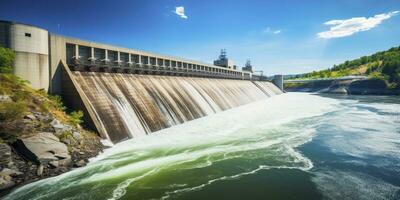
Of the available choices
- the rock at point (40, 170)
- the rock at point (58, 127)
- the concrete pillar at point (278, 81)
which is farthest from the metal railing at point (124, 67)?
the concrete pillar at point (278, 81)

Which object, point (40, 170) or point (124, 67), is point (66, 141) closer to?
point (40, 170)

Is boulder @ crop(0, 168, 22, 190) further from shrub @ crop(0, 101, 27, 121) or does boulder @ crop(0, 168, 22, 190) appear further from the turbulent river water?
shrub @ crop(0, 101, 27, 121)

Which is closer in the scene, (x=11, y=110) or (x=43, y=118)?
(x=11, y=110)

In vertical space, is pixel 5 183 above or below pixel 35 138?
below

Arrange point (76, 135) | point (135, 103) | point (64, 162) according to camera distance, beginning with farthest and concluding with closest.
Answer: point (135, 103) < point (76, 135) < point (64, 162)

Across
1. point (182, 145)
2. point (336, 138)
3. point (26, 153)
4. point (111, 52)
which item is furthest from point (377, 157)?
point (111, 52)

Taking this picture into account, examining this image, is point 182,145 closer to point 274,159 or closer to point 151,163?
point 151,163

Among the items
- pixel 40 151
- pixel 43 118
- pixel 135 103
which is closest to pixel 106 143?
pixel 43 118
